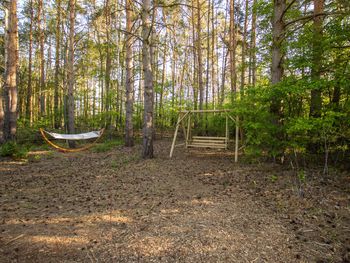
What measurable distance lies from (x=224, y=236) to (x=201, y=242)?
0.86 feet

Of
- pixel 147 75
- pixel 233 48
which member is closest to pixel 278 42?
pixel 147 75

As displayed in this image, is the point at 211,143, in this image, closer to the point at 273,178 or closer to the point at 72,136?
the point at 273,178

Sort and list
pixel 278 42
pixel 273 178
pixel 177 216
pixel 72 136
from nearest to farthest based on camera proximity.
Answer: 1. pixel 177 216
2. pixel 273 178
3. pixel 278 42
4. pixel 72 136

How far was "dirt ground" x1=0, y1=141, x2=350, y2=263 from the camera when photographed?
1839 millimetres

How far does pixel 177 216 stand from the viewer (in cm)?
254

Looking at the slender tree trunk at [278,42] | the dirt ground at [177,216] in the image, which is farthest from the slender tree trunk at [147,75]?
the slender tree trunk at [278,42]

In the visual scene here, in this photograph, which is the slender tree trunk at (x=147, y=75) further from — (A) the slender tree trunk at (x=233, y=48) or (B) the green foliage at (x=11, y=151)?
(A) the slender tree trunk at (x=233, y=48)

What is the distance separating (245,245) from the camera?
6.36 ft

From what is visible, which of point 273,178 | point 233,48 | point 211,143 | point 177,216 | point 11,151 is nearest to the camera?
point 177,216

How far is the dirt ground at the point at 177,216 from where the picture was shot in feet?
6.03

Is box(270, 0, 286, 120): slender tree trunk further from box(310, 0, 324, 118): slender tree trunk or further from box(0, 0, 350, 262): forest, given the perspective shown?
box(310, 0, 324, 118): slender tree trunk

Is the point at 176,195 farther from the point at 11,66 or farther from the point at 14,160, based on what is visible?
the point at 11,66

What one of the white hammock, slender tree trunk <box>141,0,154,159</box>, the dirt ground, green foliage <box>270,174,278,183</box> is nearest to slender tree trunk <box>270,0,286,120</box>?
green foliage <box>270,174,278,183</box>

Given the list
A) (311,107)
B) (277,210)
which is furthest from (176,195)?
(311,107)
